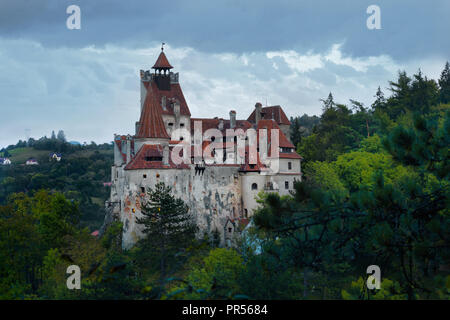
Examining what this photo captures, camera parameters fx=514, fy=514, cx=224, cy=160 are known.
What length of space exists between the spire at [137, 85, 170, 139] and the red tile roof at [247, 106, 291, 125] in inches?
598

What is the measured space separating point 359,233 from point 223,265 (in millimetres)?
27583

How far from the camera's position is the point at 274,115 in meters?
71.8

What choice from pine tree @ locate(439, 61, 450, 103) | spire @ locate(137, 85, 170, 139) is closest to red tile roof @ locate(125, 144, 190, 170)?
spire @ locate(137, 85, 170, 139)

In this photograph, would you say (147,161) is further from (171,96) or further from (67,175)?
(67,175)

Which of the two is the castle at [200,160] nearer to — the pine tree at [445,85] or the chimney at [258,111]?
the chimney at [258,111]

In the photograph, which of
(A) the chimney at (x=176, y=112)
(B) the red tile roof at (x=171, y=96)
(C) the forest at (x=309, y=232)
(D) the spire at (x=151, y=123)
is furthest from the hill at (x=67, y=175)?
(D) the spire at (x=151, y=123)

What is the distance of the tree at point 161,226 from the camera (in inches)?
2124

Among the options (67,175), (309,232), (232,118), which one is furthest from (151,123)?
(67,175)

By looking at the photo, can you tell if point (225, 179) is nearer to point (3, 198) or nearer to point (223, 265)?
point (223, 265)

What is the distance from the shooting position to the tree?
5394 cm

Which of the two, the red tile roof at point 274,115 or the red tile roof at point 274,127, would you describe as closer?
the red tile roof at point 274,127

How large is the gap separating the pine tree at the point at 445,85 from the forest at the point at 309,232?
0.22 meters

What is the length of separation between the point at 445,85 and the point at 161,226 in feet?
158

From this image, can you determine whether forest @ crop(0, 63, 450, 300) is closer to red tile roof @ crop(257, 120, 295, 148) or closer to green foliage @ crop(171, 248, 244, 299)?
green foliage @ crop(171, 248, 244, 299)
